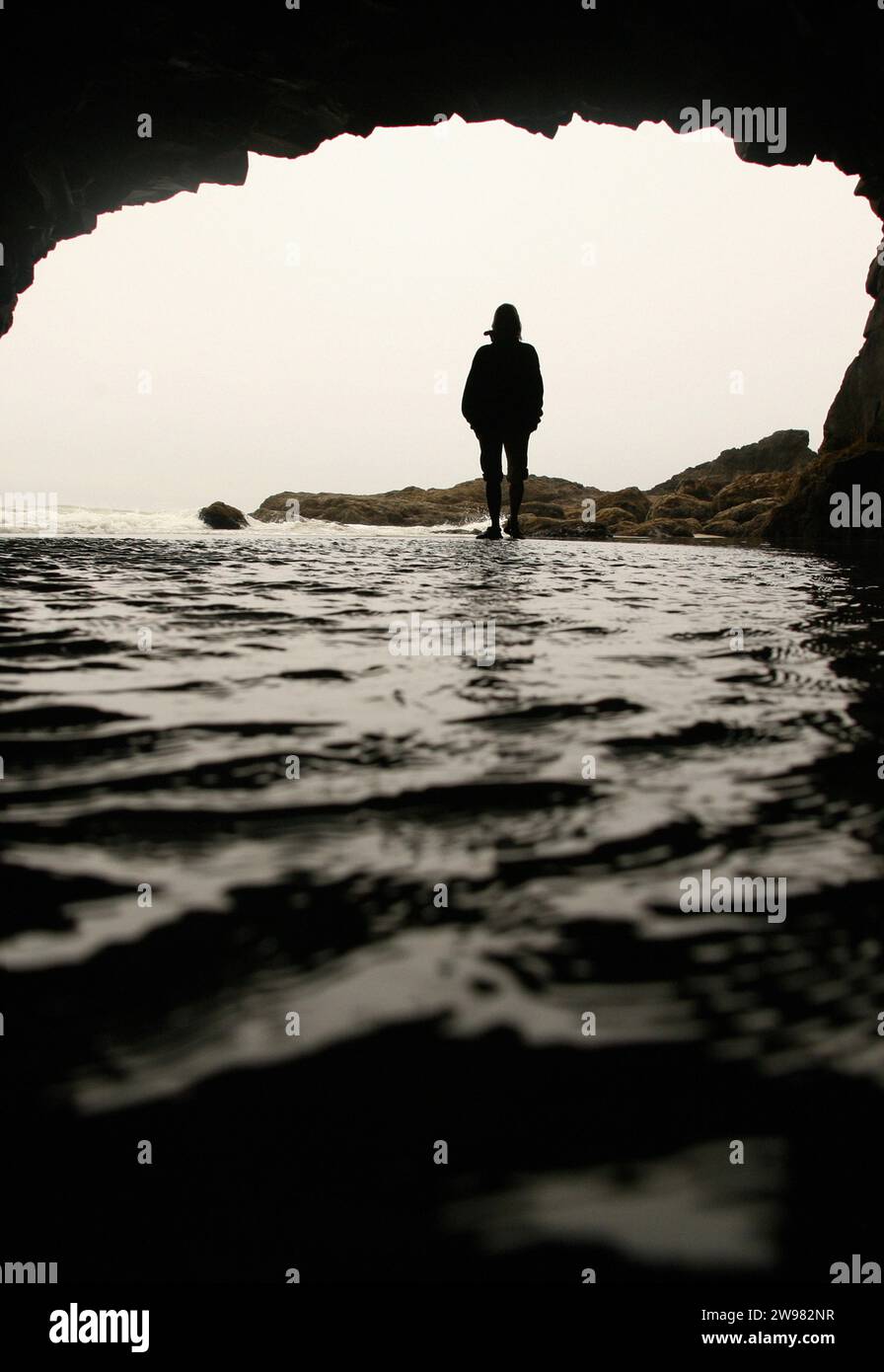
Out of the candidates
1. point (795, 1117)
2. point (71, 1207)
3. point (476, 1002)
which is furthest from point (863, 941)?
point (71, 1207)

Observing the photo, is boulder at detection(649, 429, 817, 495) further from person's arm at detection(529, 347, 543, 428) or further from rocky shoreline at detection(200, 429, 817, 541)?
person's arm at detection(529, 347, 543, 428)

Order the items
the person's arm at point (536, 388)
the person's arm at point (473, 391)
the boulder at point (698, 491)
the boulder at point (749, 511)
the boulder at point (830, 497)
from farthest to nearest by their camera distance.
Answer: the boulder at point (698, 491)
the boulder at point (749, 511)
the boulder at point (830, 497)
the person's arm at point (536, 388)
the person's arm at point (473, 391)

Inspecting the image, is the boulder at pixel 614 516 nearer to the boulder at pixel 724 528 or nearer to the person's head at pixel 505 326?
the boulder at pixel 724 528

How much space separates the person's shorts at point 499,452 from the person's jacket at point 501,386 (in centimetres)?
12

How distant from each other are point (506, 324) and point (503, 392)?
934 millimetres

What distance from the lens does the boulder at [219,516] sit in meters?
24.3

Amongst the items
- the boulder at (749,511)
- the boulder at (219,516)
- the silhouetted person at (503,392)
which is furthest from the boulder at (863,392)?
Result: the boulder at (219,516)

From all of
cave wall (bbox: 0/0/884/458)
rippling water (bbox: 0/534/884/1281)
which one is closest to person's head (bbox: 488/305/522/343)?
cave wall (bbox: 0/0/884/458)

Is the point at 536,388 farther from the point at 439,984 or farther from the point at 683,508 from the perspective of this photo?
the point at 683,508

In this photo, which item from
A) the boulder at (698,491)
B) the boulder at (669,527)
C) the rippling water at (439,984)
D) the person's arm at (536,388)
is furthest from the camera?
the boulder at (698,491)

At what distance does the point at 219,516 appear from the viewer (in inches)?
953

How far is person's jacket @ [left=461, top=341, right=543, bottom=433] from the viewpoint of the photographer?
1188 cm
